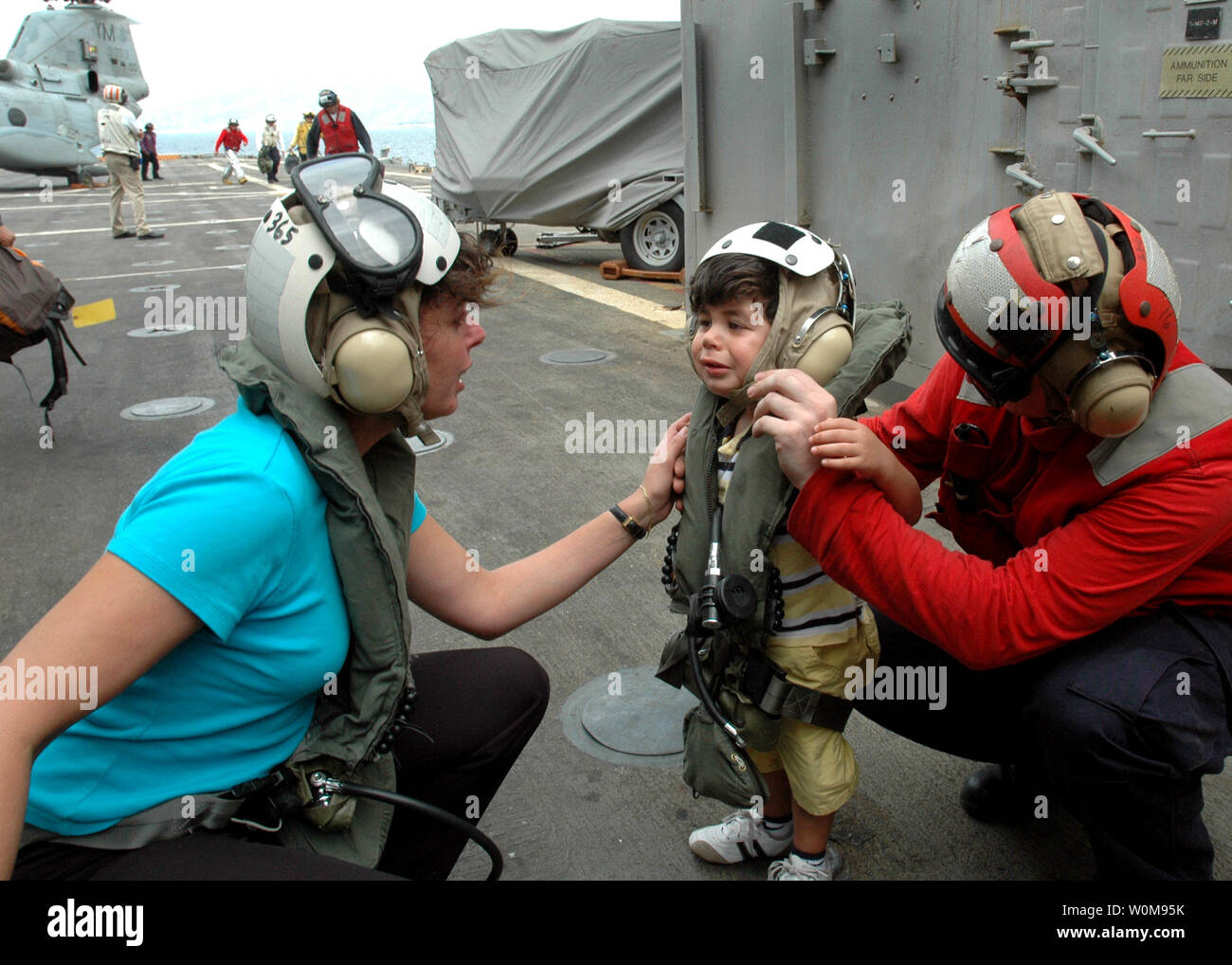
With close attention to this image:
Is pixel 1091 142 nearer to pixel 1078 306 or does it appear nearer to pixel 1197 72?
pixel 1197 72

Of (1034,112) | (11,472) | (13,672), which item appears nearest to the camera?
(13,672)

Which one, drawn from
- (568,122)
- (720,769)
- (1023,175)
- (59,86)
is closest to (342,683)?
(720,769)

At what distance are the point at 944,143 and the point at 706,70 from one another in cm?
260

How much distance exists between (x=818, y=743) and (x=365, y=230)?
1460 millimetres

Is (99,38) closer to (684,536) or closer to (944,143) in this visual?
(944,143)

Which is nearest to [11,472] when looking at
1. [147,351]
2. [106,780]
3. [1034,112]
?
[147,351]

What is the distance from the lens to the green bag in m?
2.23

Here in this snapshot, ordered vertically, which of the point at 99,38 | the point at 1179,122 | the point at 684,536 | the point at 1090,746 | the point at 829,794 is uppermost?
the point at 99,38

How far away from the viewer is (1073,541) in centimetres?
189

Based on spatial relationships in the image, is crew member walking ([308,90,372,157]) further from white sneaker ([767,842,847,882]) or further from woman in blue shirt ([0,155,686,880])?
white sneaker ([767,842,847,882])

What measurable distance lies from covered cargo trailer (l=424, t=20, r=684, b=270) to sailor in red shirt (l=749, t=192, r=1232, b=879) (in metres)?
9.43

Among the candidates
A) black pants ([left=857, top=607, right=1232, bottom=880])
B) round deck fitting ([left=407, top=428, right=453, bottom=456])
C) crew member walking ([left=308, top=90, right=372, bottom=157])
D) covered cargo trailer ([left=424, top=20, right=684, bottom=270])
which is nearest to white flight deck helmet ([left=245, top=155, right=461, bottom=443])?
black pants ([left=857, top=607, right=1232, bottom=880])

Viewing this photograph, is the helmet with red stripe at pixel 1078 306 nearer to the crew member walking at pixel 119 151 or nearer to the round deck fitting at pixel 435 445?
the round deck fitting at pixel 435 445

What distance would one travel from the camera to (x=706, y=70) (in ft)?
24.8
